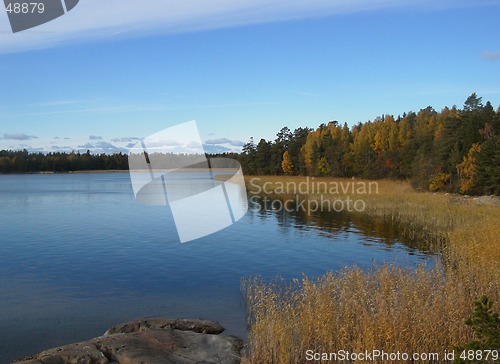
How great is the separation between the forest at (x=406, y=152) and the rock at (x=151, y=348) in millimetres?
36940

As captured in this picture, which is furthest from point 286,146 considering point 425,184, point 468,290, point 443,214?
point 468,290

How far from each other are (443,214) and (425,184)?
2350 centimetres

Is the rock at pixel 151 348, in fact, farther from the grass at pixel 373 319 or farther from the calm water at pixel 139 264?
the calm water at pixel 139 264

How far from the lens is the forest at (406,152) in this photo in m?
46.5

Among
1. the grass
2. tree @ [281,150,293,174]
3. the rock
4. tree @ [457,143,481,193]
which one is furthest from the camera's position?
tree @ [281,150,293,174]

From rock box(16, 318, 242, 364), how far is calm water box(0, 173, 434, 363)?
126 cm

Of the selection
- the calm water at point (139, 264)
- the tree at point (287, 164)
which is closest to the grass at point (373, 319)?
the calm water at point (139, 264)

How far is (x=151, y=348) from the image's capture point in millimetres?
10367

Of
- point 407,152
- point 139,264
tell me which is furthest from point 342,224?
point 407,152

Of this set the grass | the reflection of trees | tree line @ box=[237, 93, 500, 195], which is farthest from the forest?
the grass

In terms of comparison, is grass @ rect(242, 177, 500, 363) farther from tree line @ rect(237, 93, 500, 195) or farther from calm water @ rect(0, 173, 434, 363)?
tree line @ rect(237, 93, 500, 195)

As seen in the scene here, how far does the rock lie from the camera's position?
970cm

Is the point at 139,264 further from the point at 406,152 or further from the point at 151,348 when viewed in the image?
the point at 406,152

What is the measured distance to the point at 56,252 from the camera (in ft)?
76.9
